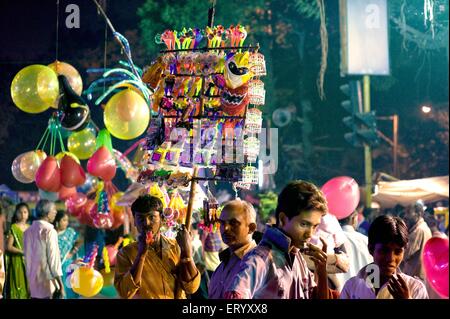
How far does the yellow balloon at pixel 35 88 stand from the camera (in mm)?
8523

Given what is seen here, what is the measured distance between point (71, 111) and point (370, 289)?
5.04 m

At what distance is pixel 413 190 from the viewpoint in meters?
17.2

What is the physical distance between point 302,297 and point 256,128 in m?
2.24

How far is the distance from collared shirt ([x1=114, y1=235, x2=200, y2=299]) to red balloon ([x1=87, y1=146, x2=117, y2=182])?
567cm

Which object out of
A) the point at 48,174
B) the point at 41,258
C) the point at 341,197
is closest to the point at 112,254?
the point at 48,174

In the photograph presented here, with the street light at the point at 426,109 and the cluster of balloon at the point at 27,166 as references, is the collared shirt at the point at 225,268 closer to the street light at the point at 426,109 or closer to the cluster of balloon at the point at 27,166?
the cluster of balloon at the point at 27,166

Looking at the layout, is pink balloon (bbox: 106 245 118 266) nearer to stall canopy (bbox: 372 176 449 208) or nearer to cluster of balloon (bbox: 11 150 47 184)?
cluster of balloon (bbox: 11 150 47 184)

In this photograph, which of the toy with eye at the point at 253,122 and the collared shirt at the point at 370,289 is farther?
the toy with eye at the point at 253,122

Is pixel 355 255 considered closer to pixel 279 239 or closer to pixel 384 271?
pixel 384 271

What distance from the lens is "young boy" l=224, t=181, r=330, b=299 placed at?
3.64 m

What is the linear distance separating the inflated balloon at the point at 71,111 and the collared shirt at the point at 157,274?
3855mm

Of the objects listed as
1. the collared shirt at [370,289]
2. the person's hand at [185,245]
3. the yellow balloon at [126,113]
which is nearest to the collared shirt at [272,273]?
the collared shirt at [370,289]

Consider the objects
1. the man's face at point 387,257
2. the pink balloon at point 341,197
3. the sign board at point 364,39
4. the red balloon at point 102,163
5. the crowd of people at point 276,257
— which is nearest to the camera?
the crowd of people at point 276,257

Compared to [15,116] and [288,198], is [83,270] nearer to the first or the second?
[288,198]
